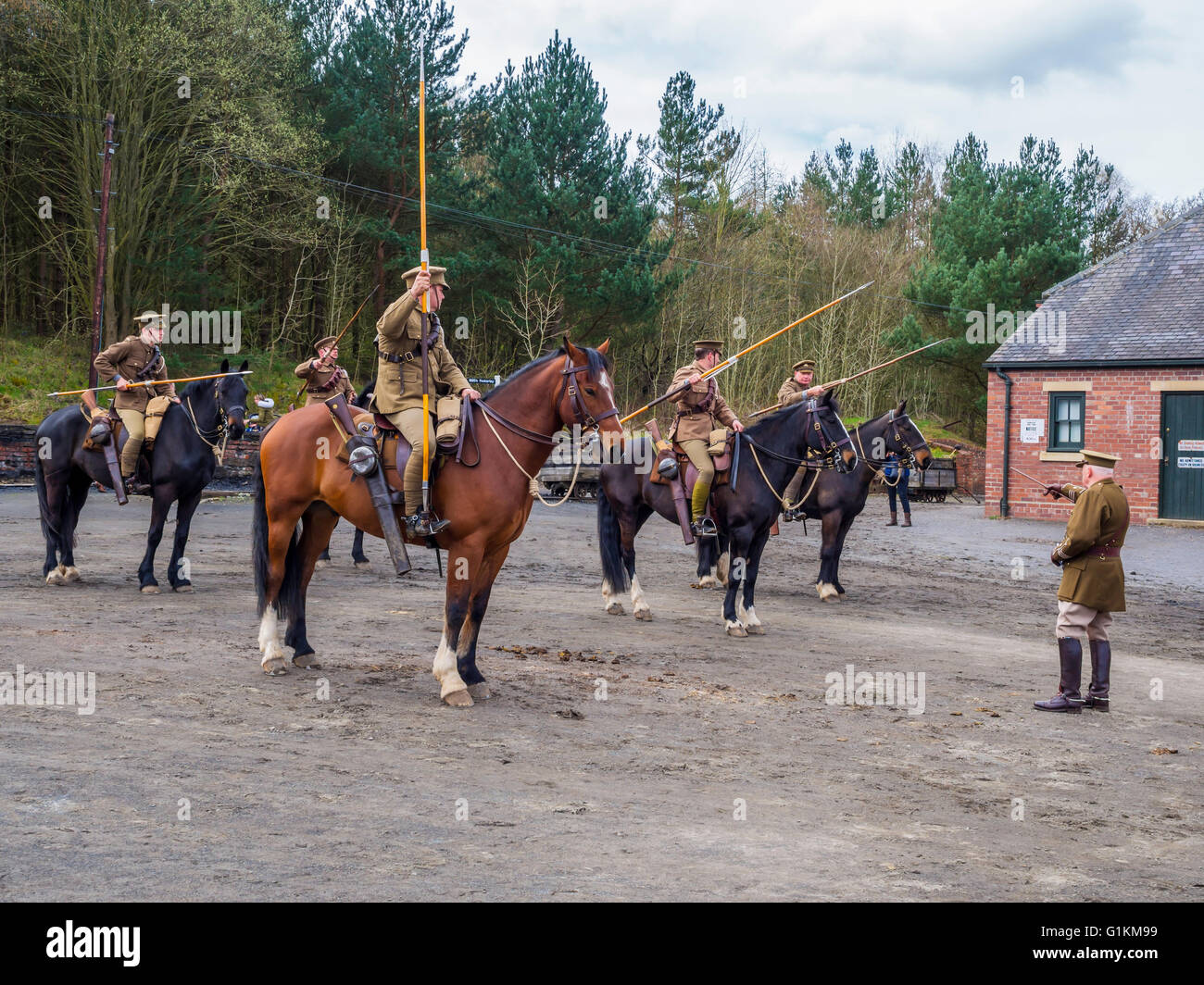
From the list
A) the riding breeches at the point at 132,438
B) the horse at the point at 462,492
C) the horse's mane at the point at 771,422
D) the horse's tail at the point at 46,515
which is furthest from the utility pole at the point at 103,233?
the horse at the point at 462,492

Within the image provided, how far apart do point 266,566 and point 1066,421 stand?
2483 cm

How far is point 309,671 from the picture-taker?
8.70 meters

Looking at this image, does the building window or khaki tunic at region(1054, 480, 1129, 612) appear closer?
khaki tunic at region(1054, 480, 1129, 612)

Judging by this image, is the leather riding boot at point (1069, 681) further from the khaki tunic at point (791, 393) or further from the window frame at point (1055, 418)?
the window frame at point (1055, 418)

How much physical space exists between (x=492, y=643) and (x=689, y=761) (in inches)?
153

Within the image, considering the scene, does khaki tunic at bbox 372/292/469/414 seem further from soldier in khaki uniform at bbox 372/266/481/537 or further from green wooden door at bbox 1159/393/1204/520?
green wooden door at bbox 1159/393/1204/520

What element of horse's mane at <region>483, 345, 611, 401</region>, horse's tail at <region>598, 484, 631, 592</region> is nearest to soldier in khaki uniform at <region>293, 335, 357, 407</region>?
horse's tail at <region>598, 484, 631, 592</region>

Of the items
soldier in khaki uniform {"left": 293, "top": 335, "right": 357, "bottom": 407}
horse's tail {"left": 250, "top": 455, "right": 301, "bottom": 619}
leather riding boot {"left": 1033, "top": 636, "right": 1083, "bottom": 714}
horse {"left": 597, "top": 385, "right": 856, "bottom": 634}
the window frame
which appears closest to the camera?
leather riding boot {"left": 1033, "top": 636, "right": 1083, "bottom": 714}

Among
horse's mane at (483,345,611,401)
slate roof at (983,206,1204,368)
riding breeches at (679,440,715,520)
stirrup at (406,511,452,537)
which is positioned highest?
slate roof at (983,206,1204,368)

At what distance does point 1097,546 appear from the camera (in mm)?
8461

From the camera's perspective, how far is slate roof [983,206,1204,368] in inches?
1069

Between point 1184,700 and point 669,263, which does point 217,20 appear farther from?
point 1184,700

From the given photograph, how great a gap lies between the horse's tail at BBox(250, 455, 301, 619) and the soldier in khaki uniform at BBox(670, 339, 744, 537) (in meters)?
4.47

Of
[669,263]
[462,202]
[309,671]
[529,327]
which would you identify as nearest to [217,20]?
[462,202]
